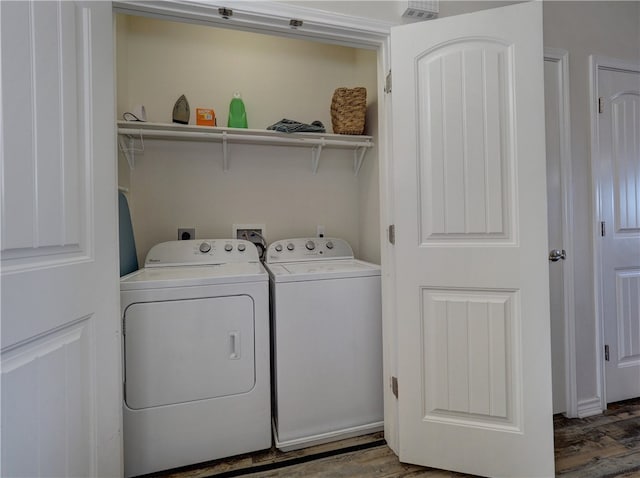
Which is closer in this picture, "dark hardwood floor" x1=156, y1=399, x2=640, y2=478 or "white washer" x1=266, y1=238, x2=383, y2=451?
"dark hardwood floor" x1=156, y1=399, x2=640, y2=478

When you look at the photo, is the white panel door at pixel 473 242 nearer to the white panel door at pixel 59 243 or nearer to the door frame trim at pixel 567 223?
the door frame trim at pixel 567 223

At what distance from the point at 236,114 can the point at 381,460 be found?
216 cm

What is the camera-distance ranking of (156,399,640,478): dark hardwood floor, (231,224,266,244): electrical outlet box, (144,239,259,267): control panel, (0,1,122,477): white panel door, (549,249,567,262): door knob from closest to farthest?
(0,1,122,477): white panel door, (156,399,640,478): dark hardwood floor, (549,249,567,262): door knob, (144,239,259,267): control panel, (231,224,266,244): electrical outlet box

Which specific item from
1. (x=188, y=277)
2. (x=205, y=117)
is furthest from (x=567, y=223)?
(x=205, y=117)

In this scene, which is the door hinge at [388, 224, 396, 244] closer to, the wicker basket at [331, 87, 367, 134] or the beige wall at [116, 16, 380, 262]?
the beige wall at [116, 16, 380, 262]

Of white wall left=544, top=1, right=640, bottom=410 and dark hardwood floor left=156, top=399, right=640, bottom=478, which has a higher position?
white wall left=544, top=1, right=640, bottom=410

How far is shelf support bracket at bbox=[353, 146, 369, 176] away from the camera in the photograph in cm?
228

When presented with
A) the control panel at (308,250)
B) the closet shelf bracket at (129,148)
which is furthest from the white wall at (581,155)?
the closet shelf bracket at (129,148)

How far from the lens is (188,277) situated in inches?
56.5

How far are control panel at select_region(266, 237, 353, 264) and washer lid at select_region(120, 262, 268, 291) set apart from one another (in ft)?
0.98

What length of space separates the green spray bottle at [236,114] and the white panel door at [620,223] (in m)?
2.20

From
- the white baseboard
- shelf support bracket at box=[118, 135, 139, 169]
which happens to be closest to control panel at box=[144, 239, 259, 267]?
shelf support bracket at box=[118, 135, 139, 169]

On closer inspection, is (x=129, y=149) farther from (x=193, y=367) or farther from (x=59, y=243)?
(x=193, y=367)

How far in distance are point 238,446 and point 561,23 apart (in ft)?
9.39
